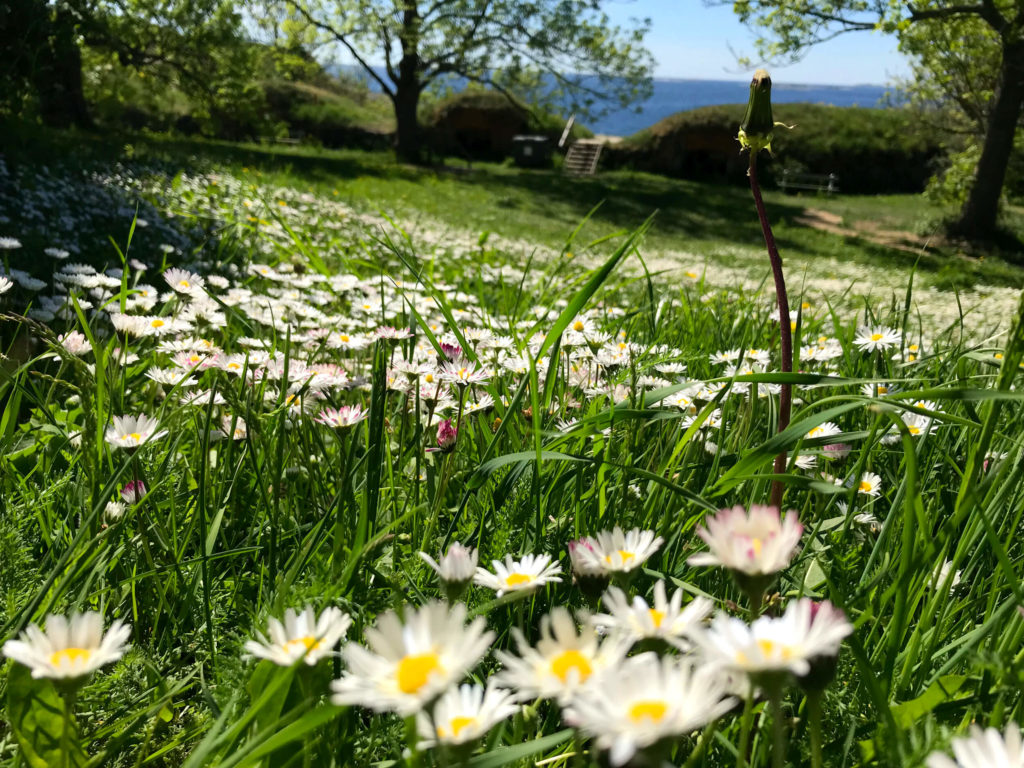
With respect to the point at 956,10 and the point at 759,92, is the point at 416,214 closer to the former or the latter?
the point at 956,10

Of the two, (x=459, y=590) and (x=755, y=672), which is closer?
(x=755, y=672)

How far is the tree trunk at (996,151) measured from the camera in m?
12.8

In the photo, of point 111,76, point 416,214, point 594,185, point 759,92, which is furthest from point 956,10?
point 111,76

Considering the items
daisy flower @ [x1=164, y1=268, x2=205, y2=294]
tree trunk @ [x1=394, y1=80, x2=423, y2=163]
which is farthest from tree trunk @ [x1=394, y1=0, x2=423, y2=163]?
daisy flower @ [x1=164, y1=268, x2=205, y2=294]

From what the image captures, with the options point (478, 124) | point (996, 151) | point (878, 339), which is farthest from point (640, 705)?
point (478, 124)

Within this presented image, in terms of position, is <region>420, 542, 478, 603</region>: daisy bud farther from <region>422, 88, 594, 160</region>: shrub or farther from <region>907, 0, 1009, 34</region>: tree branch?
<region>422, 88, 594, 160</region>: shrub

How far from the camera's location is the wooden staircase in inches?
937

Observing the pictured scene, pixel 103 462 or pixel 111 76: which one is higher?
pixel 111 76

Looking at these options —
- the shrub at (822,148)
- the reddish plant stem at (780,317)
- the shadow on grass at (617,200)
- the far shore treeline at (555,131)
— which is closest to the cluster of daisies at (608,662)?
the reddish plant stem at (780,317)

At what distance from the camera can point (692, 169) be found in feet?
80.6

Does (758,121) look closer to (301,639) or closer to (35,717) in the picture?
(301,639)

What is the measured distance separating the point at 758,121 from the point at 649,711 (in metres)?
0.75

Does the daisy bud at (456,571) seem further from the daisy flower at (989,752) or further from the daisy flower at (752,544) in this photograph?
the daisy flower at (989,752)

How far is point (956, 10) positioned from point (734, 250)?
14.7ft
